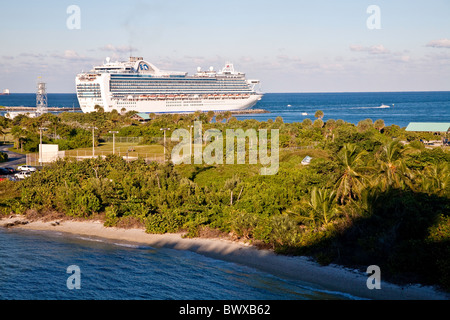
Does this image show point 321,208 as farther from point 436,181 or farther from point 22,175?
point 22,175

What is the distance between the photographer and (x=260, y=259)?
2359 centimetres

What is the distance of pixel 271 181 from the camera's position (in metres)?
33.3

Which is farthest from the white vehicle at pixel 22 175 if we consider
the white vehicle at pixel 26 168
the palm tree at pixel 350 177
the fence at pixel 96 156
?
the palm tree at pixel 350 177

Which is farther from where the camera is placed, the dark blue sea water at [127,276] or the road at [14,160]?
the road at [14,160]

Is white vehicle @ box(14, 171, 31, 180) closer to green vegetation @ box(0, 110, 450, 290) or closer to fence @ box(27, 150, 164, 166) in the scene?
green vegetation @ box(0, 110, 450, 290)

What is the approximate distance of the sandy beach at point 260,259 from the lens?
65.1 feet

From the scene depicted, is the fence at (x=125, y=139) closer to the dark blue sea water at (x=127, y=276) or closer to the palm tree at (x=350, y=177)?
the dark blue sea water at (x=127, y=276)

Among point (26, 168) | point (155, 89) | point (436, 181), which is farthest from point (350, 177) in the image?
point (155, 89)

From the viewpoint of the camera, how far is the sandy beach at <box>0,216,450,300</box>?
19.8 m

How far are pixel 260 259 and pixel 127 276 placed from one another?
6272mm

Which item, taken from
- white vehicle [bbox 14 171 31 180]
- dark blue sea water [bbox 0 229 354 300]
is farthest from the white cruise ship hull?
dark blue sea water [bbox 0 229 354 300]

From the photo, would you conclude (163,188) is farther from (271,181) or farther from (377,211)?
(377,211)

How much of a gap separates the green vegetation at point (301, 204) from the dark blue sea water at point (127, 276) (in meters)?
2.53
